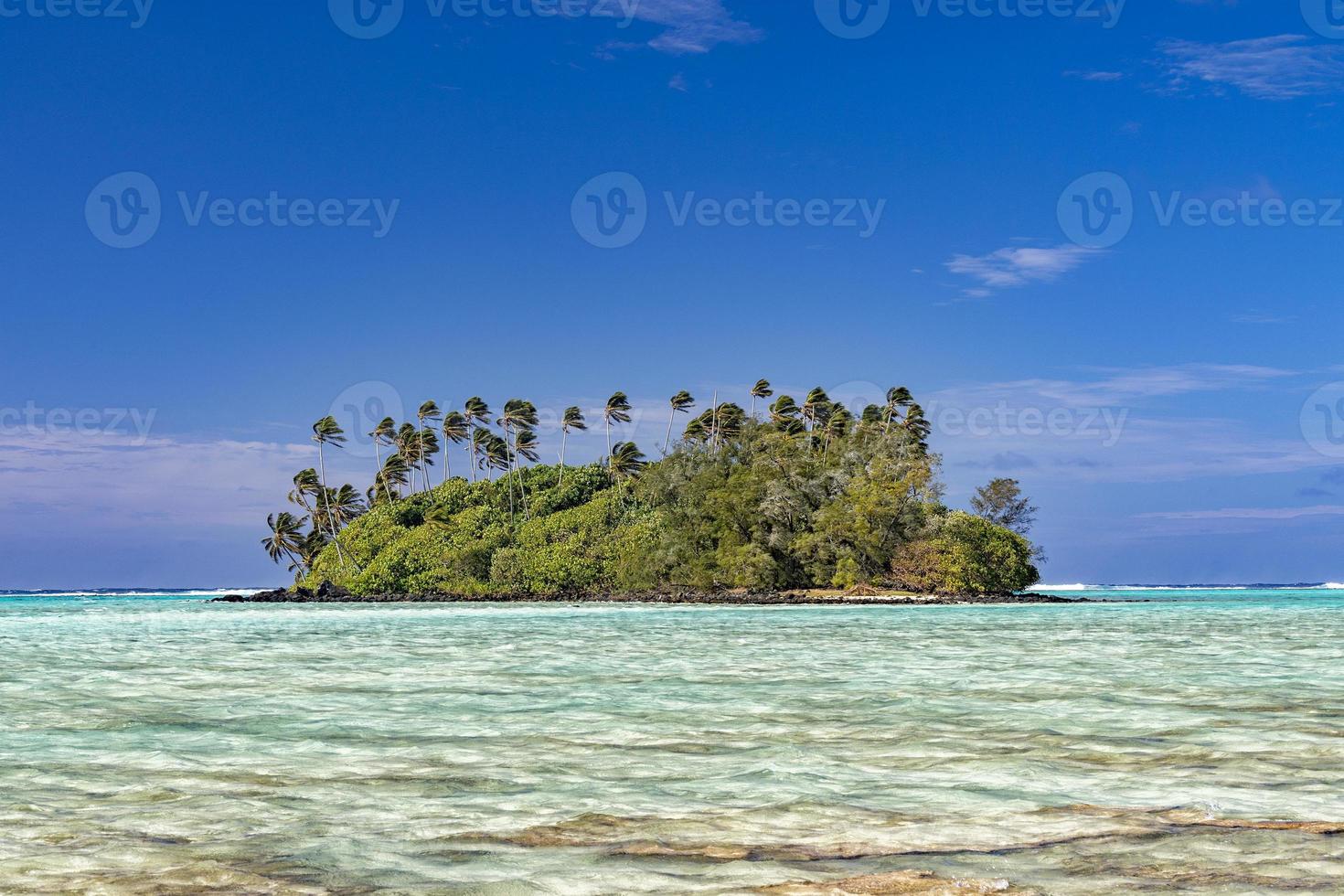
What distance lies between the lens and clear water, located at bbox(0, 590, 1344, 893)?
633 centimetres

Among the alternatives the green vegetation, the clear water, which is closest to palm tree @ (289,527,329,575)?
the green vegetation

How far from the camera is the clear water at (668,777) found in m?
6.33

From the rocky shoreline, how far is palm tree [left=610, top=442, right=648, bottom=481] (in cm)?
2356

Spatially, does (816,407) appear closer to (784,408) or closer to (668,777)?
(784,408)

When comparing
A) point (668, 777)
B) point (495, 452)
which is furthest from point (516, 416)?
point (668, 777)

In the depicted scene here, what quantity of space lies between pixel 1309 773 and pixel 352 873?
7.50 metres

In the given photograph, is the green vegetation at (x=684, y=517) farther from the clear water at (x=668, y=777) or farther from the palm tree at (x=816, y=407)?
the clear water at (x=668, y=777)

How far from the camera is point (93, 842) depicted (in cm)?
705

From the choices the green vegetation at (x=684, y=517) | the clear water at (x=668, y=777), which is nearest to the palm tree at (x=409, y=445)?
the green vegetation at (x=684, y=517)

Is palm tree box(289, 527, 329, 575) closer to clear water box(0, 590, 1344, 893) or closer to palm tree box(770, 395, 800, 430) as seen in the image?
palm tree box(770, 395, 800, 430)

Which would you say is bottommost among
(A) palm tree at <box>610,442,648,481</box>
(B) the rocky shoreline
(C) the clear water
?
(B) the rocky shoreline

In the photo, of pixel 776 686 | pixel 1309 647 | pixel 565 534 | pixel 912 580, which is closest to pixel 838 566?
pixel 912 580

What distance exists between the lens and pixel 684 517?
308 feet

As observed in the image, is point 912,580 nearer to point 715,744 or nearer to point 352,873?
point 715,744
